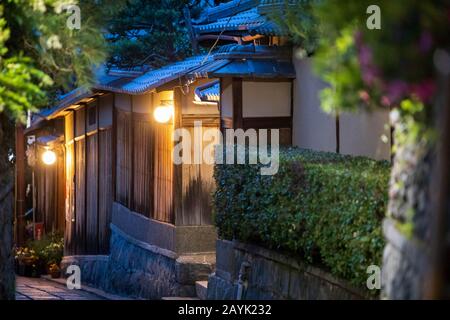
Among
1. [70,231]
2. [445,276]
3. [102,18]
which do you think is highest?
[102,18]

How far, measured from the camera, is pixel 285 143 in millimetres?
18531

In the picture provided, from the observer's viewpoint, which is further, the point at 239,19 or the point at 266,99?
the point at 239,19

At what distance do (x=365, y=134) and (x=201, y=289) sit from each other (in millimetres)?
4489

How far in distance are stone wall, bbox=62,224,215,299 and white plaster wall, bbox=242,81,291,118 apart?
3.02m

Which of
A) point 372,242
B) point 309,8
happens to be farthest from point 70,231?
point 372,242

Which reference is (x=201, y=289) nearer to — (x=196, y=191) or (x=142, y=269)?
(x=196, y=191)

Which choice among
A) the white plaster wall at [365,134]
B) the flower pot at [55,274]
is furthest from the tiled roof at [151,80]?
the flower pot at [55,274]

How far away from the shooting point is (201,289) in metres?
17.9

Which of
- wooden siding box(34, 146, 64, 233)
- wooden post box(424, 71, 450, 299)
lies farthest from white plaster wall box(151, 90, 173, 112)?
wooden post box(424, 71, 450, 299)

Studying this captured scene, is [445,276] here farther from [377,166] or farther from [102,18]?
[102,18]

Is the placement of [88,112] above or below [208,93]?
below

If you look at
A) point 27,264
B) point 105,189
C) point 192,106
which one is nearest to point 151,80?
point 192,106

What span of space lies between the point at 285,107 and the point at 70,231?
39.3ft

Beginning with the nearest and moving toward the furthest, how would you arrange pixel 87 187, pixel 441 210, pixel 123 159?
1. pixel 441 210
2. pixel 123 159
3. pixel 87 187
